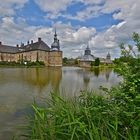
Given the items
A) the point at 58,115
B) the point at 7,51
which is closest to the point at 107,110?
the point at 58,115

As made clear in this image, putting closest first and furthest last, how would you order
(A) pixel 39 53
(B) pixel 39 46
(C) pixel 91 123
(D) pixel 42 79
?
(C) pixel 91 123 < (D) pixel 42 79 < (A) pixel 39 53 < (B) pixel 39 46

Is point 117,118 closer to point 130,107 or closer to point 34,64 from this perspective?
point 130,107

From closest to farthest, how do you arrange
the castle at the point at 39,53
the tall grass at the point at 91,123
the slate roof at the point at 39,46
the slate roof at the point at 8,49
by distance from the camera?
the tall grass at the point at 91,123
the castle at the point at 39,53
the slate roof at the point at 39,46
the slate roof at the point at 8,49

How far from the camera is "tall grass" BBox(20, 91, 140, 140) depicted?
365 centimetres

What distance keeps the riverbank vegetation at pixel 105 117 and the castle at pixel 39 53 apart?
7516 cm

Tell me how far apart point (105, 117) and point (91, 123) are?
13.2 inches

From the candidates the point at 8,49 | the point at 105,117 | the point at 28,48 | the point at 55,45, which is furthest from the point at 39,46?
the point at 105,117

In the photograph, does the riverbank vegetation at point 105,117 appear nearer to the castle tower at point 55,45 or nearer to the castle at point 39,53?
the castle at point 39,53

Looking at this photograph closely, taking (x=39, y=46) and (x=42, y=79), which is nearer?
(x=42, y=79)

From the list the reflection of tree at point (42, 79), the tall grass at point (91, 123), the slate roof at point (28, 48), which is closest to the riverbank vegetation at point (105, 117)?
the tall grass at point (91, 123)

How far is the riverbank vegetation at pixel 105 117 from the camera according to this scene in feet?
12.1

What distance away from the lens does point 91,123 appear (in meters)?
3.86

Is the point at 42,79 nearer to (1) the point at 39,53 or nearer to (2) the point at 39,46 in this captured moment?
(1) the point at 39,53

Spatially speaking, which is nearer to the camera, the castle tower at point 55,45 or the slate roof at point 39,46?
the castle tower at point 55,45
